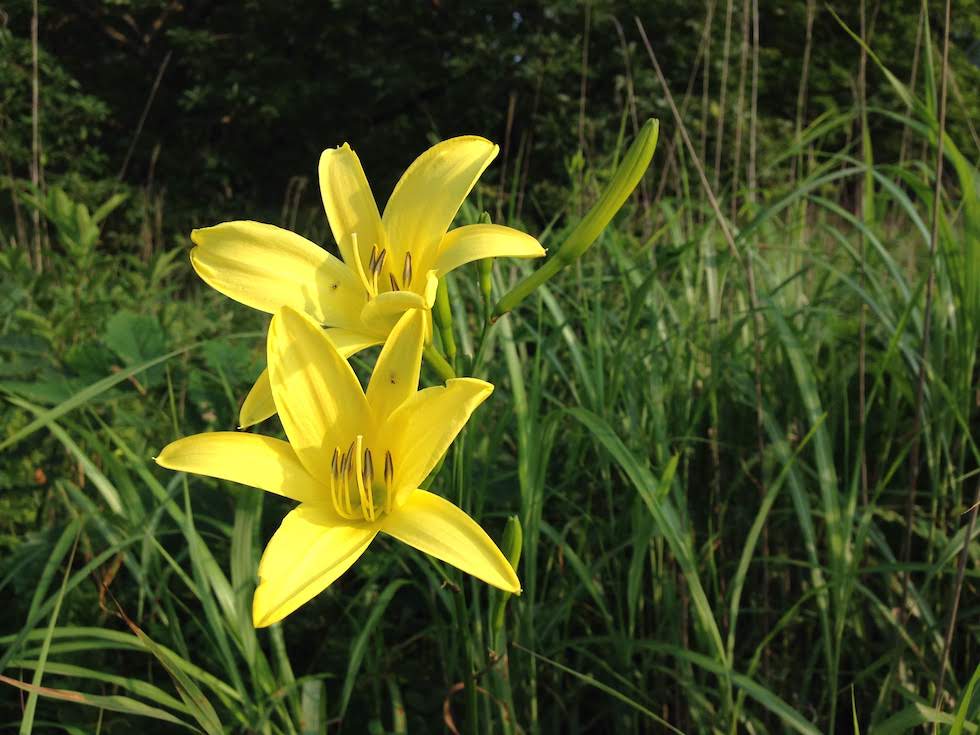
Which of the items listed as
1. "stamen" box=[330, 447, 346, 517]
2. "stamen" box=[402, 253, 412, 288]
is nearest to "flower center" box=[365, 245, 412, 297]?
"stamen" box=[402, 253, 412, 288]

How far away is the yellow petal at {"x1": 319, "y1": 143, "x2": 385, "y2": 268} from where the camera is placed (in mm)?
1009

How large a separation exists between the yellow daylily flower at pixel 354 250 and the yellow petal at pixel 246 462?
0.16 ft

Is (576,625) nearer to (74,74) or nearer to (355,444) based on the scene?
(355,444)

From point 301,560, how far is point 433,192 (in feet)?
1.44

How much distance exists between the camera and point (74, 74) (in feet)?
35.2

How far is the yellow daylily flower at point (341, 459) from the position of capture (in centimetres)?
76

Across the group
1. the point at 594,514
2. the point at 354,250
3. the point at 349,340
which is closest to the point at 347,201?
the point at 354,250

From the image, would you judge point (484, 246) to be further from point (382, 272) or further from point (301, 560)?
point (301, 560)

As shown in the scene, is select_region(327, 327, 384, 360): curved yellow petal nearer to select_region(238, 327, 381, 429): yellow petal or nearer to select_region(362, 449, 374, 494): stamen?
select_region(238, 327, 381, 429): yellow petal

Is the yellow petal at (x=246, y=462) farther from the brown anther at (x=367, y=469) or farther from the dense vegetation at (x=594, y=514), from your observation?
the dense vegetation at (x=594, y=514)

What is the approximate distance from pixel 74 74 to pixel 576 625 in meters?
11.5

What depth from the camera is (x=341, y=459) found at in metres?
0.90

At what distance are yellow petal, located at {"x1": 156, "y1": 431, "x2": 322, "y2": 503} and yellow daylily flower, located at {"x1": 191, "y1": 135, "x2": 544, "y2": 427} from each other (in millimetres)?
48

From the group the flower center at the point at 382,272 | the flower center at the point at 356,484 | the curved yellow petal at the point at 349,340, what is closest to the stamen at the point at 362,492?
the flower center at the point at 356,484
